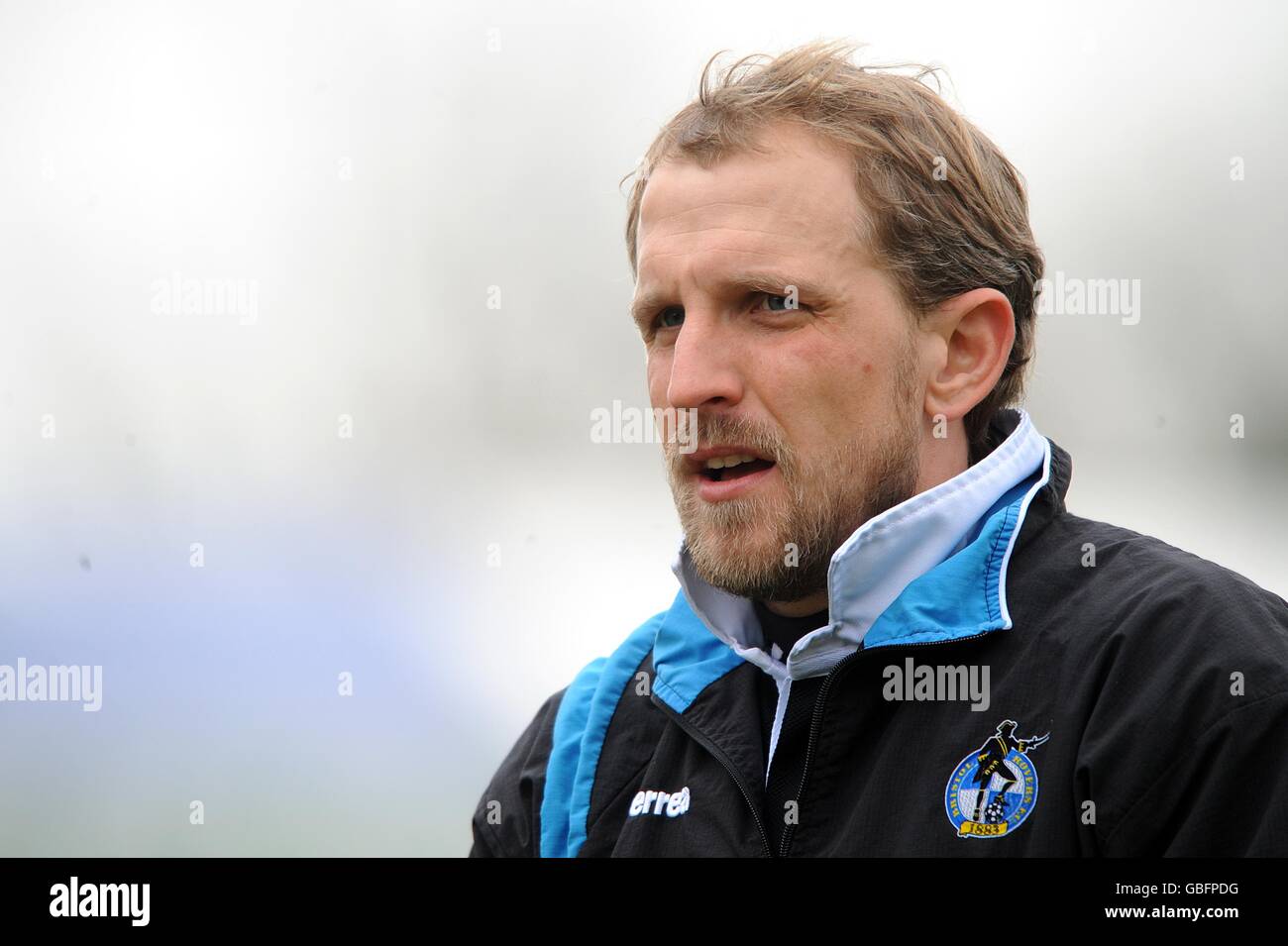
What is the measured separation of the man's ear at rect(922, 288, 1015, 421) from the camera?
3.07 m

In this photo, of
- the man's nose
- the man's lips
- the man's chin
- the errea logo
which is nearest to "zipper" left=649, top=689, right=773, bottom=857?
the errea logo

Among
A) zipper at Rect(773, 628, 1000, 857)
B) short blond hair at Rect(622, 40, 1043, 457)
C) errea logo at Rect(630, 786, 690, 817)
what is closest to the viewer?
zipper at Rect(773, 628, 1000, 857)

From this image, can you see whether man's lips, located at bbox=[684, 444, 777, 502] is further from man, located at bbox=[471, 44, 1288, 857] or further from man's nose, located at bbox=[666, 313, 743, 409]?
man's nose, located at bbox=[666, 313, 743, 409]

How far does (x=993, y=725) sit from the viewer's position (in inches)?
99.7

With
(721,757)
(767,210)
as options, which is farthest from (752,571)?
(767,210)

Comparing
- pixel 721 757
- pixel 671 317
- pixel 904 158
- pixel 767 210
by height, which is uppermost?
pixel 904 158

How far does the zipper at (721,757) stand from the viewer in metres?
2.70

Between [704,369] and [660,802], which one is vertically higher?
[704,369]

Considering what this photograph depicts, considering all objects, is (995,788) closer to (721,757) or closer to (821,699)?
(821,699)

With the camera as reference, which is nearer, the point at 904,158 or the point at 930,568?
the point at 930,568

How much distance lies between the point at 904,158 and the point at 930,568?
35.7 inches

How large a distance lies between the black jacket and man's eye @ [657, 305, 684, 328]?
66 centimetres

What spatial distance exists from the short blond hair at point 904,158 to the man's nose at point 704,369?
1.24 ft
